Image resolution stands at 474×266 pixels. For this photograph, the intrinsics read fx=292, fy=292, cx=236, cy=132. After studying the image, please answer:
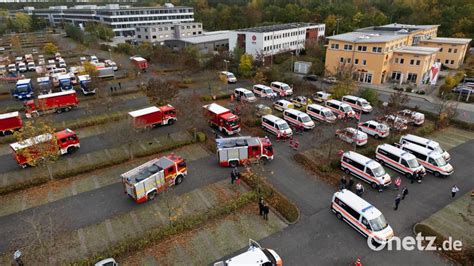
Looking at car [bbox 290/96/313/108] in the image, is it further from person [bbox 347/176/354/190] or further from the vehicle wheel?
the vehicle wheel

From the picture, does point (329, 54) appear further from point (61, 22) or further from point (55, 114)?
point (61, 22)

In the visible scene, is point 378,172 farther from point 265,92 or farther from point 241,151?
point 265,92

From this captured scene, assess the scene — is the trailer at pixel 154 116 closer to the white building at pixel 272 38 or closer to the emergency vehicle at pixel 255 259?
the emergency vehicle at pixel 255 259

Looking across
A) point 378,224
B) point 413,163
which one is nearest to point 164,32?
point 413,163

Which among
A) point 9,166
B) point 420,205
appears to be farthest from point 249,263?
point 9,166

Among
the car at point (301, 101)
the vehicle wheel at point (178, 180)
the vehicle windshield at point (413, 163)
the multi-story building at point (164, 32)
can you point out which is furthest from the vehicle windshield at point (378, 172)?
the multi-story building at point (164, 32)

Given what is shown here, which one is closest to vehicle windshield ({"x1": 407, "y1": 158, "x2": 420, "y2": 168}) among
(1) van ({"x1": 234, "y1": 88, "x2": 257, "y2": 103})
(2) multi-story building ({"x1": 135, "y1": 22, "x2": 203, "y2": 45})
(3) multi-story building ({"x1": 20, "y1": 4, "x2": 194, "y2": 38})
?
(1) van ({"x1": 234, "y1": 88, "x2": 257, "y2": 103})
